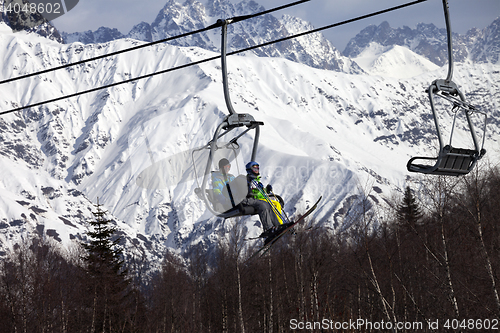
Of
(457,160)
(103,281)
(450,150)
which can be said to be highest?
(103,281)

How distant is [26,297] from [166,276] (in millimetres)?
24817

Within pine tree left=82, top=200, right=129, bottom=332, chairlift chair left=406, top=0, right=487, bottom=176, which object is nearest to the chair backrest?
chairlift chair left=406, top=0, right=487, bottom=176

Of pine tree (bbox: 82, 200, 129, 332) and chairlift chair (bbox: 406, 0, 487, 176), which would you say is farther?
pine tree (bbox: 82, 200, 129, 332)

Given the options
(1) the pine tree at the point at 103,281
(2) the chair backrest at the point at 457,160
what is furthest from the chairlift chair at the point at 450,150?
(1) the pine tree at the point at 103,281

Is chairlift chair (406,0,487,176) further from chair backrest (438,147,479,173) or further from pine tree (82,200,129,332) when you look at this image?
pine tree (82,200,129,332)

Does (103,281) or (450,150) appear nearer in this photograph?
(450,150)

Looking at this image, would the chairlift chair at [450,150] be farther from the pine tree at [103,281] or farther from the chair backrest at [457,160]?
the pine tree at [103,281]

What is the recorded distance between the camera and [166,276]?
182ft

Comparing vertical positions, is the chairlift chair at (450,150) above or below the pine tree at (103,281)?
below

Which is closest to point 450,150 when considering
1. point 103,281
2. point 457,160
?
point 457,160

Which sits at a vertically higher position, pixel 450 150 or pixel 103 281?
pixel 103 281

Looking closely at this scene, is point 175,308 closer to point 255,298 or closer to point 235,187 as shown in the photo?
point 255,298

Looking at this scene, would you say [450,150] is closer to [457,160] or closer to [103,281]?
[457,160]

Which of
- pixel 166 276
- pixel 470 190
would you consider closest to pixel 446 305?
pixel 470 190
